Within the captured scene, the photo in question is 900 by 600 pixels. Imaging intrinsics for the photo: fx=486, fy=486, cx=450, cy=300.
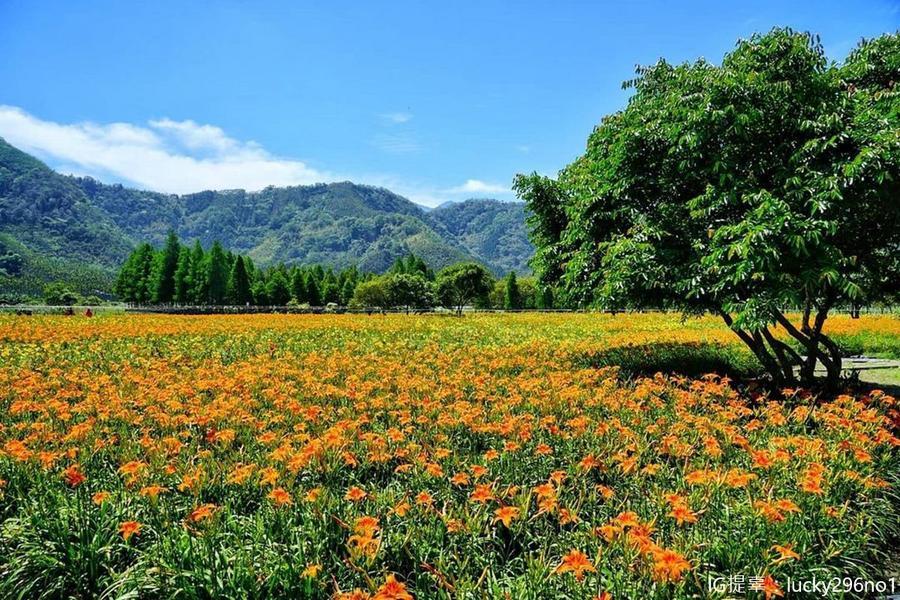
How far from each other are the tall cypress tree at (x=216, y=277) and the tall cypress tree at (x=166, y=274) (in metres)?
4.70

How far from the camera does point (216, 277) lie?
65.8 metres

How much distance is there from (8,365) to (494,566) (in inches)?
452

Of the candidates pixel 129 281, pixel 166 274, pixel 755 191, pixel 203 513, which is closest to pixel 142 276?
pixel 129 281

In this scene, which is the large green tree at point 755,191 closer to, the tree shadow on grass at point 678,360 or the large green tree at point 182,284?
the tree shadow on grass at point 678,360

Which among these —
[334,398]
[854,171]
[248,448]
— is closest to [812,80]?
[854,171]

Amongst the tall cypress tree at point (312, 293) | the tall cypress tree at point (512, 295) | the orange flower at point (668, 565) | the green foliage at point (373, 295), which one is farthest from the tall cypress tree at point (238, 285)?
the orange flower at point (668, 565)

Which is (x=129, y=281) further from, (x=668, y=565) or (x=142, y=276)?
(x=668, y=565)

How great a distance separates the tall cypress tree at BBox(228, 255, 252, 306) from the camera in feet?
224

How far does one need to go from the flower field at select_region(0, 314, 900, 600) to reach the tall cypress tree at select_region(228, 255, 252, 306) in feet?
212

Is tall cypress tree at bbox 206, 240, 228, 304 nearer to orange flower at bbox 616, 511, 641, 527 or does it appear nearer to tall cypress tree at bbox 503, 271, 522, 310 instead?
tall cypress tree at bbox 503, 271, 522, 310

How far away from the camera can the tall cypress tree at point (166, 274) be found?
64875 millimetres

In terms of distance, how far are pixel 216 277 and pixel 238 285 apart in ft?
11.6

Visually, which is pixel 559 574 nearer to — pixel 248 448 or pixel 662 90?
pixel 248 448

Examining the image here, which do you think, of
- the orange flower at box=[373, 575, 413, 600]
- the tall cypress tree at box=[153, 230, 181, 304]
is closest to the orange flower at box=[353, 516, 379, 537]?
the orange flower at box=[373, 575, 413, 600]
